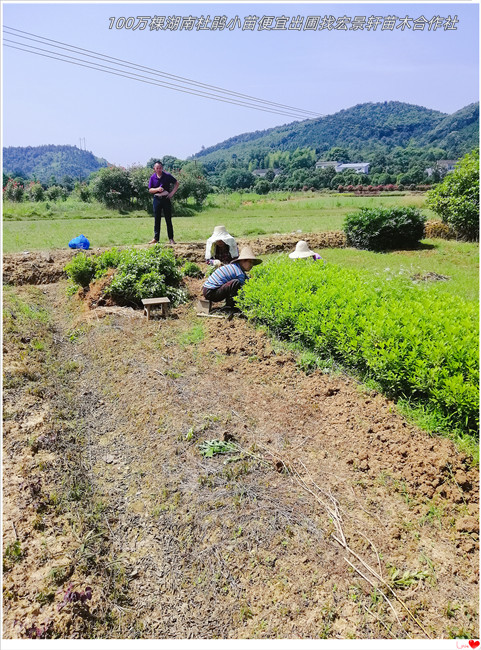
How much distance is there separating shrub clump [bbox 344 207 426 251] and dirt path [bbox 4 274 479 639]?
9.13 meters

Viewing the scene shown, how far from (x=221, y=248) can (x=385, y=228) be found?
6538mm

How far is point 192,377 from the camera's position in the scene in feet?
15.9

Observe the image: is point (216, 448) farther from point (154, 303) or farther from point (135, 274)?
point (135, 274)

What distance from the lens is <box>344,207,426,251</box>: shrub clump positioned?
12.6 m

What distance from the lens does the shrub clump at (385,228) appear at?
41.5 feet

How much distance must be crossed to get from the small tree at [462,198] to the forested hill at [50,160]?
470 feet

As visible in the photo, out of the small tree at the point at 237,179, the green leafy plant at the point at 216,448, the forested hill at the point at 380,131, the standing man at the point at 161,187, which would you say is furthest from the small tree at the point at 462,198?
the forested hill at the point at 380,131

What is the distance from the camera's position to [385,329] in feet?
13.4

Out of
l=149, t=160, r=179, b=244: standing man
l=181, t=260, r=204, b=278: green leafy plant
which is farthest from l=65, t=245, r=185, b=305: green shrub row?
l=149, t=160, r=179, b=244: standing man

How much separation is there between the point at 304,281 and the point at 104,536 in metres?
3.81

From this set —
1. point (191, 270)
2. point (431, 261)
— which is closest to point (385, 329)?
point (191, 270)

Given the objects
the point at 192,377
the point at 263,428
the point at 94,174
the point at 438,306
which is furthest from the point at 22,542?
the point at 94,174

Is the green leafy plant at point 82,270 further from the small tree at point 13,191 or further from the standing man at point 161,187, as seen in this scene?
the small tree at point 13,191
